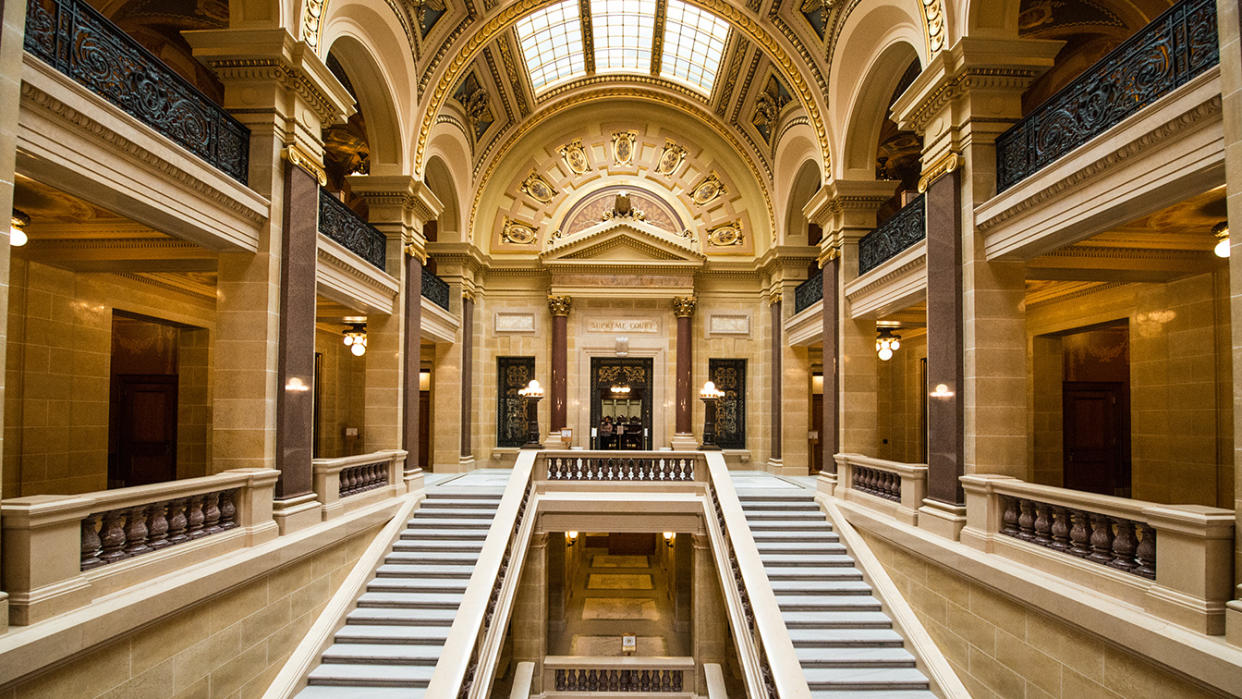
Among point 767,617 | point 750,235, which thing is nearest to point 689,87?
point 750,235

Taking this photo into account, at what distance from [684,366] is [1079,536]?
11.6m

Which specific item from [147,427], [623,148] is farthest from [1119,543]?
[623,148]

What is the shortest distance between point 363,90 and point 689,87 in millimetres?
9136

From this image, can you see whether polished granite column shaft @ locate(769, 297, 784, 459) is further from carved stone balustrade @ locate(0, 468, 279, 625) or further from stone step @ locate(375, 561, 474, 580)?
carved stone balustrade @ locate(0, 468, 279, 625)

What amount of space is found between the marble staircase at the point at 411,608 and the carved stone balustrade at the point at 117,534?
169cm

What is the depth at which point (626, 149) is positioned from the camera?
1775 cm

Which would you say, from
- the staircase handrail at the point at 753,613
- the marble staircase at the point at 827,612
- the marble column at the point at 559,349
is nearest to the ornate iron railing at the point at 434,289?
the marble column at the point at 559,349

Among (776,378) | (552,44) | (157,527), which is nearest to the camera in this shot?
(157,527)

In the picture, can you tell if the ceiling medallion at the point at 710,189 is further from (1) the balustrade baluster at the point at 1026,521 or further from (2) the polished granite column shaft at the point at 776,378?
(1) the balustrade baluster at the point at 1026,521

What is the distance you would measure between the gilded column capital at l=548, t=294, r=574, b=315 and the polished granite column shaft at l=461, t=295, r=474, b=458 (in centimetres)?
207

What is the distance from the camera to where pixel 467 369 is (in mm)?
16531

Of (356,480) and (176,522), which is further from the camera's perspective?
(356,480)

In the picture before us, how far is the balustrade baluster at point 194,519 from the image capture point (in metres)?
5.95

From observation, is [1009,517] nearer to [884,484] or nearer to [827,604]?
[827,604]
